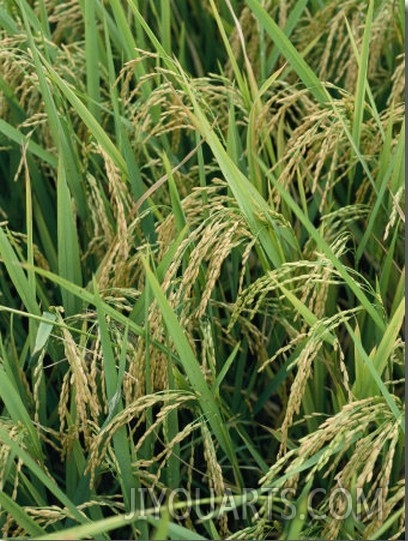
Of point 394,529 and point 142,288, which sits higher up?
point 142,288

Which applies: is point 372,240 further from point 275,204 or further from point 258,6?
point 258,6

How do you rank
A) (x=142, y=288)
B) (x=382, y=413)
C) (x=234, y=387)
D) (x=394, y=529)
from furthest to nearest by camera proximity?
(x=234, y=387) → (x=142, y=288) → (x=394, y=529) → (x=382, y=413)

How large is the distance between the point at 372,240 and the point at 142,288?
434 millimetres

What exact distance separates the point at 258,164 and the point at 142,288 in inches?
11.7

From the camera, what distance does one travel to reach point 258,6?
176 cm

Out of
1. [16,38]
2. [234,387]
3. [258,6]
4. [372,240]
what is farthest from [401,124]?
[16,38]

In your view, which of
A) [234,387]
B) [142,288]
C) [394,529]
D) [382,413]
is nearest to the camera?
[382,413]

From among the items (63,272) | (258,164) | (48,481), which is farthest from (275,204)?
(48,481)

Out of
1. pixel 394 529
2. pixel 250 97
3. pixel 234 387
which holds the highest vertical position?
pixel 250 97

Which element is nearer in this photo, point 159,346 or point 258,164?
point 159,346

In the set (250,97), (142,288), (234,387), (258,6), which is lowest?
(234,387)

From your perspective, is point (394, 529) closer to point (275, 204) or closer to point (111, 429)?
point (111, 429)

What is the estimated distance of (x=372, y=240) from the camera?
6.00 ft

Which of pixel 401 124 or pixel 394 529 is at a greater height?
pixel 401 124
